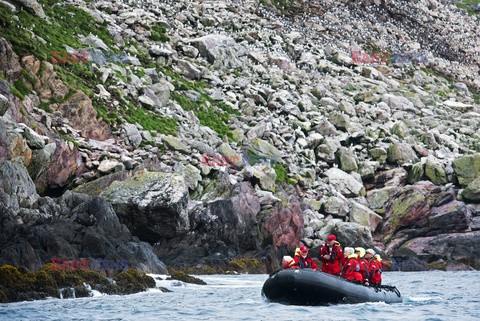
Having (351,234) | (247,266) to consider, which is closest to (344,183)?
(351,234)

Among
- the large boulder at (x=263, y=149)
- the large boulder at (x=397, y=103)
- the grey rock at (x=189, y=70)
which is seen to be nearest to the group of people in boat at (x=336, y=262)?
the large boulder at (x=263, y=149)

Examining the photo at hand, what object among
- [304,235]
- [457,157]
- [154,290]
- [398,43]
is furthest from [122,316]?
[398,43]

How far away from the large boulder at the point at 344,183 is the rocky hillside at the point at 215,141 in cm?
21

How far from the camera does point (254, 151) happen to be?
63125mm

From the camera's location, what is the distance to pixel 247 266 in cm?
4606

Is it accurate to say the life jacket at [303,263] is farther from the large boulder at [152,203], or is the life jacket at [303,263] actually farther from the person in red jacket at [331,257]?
the large boulder at [152,203]

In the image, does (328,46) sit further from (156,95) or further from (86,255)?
(86,255)

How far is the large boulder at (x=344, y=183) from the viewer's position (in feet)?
212

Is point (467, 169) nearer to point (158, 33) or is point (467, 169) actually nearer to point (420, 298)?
point (420, 298)

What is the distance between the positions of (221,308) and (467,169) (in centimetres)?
4569

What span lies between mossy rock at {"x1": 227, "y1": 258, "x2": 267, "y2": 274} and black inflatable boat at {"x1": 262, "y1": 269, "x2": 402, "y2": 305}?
1798 centimetres

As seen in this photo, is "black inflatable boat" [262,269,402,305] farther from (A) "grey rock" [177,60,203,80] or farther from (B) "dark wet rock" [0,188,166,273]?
(A) "grey rock" [177,60,203,80]

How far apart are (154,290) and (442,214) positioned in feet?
118

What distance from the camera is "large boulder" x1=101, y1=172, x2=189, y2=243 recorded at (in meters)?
43.6
